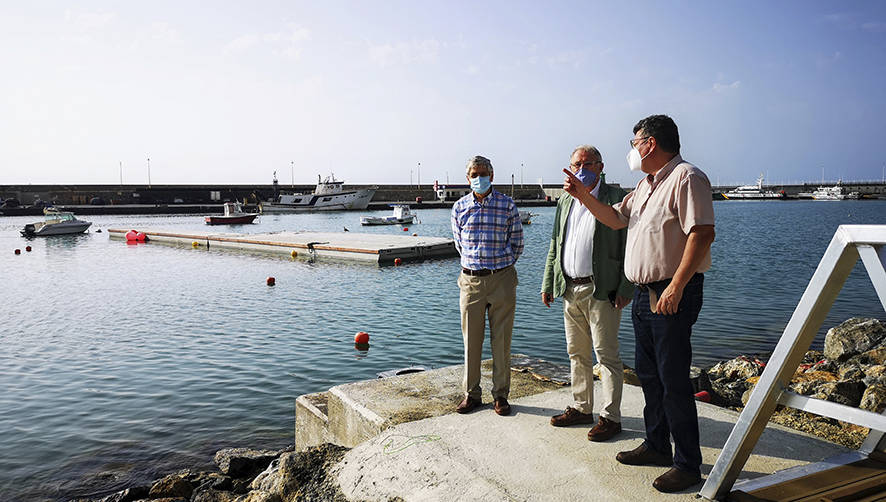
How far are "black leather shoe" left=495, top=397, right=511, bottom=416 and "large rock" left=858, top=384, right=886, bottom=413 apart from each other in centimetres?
361

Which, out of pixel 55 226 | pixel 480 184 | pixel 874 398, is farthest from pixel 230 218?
pixel 874 398

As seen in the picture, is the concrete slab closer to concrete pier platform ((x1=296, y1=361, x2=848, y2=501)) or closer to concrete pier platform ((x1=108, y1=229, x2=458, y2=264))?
concrete pier platform ((x1=296, y1=361, x2=848, y2=501))

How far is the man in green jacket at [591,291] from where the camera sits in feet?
12.8

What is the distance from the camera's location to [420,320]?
1331 cm

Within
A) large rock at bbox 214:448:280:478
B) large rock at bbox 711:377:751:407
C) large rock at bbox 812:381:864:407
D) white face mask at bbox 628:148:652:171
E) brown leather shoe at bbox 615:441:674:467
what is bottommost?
large rock at bbox 214:448:280:478

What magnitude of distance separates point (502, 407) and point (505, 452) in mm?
713

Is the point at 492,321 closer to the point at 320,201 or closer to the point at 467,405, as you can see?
the point at 467,405

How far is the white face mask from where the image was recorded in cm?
327

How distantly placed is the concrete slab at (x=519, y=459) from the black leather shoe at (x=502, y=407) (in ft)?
0.20

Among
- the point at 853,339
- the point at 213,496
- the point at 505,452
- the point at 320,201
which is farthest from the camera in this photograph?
the point at 320,201

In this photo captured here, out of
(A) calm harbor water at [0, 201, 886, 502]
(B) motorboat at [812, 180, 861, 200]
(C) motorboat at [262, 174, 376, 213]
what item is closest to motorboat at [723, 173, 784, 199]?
(B) motorboat at [812, 180, 861, 200]

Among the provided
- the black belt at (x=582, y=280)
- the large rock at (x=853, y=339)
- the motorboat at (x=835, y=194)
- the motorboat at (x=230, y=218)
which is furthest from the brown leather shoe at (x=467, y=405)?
the motorboat at (x=835, y=194)

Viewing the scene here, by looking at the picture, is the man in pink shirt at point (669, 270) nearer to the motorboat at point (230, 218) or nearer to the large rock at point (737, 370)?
the large rock at point (737, 370)

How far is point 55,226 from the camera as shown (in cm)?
3812
